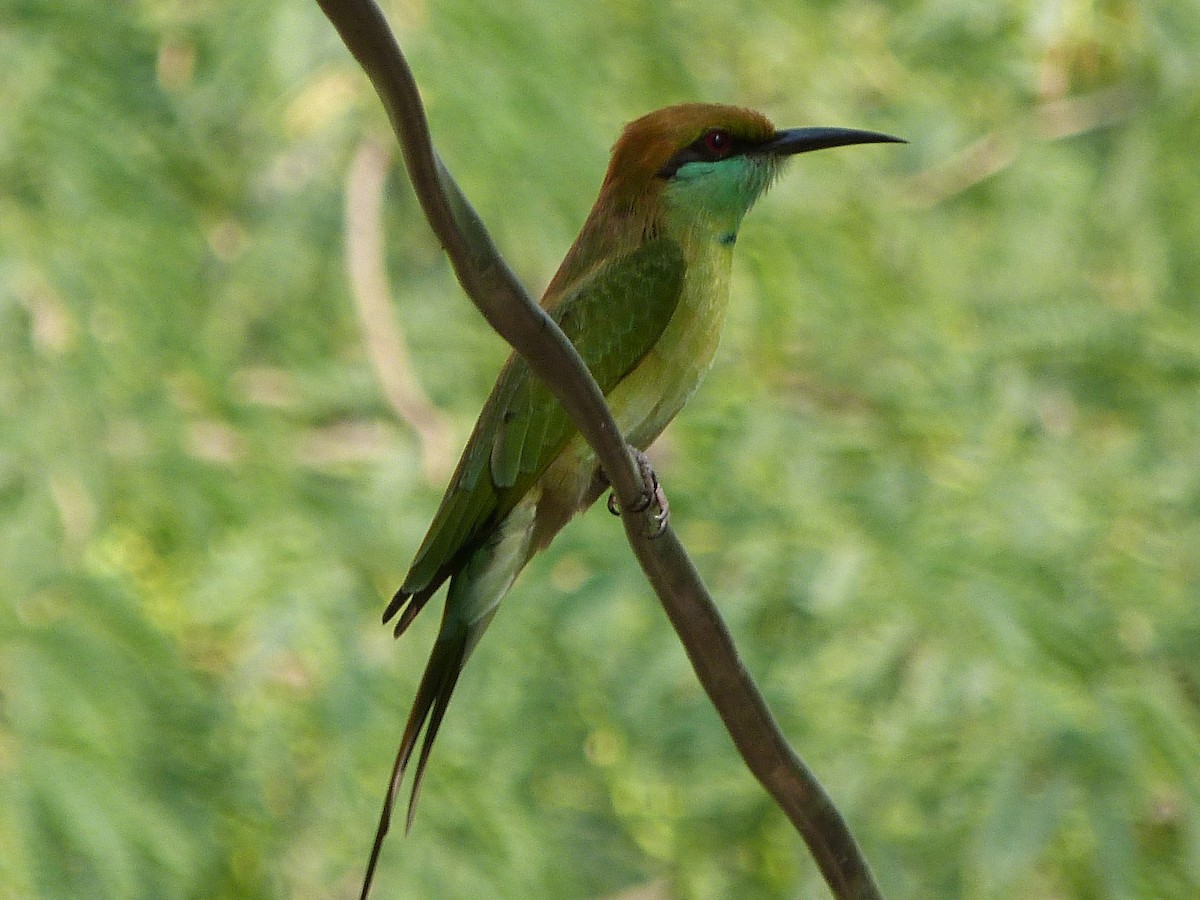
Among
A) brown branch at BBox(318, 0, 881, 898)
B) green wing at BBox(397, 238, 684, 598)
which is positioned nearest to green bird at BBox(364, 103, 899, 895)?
green wing at BBox(397, 238, 684, 598)

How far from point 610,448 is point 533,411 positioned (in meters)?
0.66

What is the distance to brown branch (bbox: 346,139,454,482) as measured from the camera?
350 cm

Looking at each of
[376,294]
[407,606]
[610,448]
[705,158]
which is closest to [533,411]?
[407,606]

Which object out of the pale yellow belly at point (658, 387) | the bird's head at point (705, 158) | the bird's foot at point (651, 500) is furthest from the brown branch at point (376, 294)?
the bird's foot at point (651, 500)

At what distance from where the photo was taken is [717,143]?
6.88 ft

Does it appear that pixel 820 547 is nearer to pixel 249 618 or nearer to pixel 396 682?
pixel 396 682

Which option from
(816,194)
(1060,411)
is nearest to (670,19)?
(816,194)

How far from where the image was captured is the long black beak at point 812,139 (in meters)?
1.99

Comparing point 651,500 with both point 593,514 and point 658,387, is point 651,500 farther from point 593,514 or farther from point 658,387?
point 593,514

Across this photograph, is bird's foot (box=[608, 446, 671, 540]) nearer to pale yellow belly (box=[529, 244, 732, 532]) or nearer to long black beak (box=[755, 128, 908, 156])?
pale yellow belly (box=[529, 244, 732, 532])

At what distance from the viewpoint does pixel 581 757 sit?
328cm

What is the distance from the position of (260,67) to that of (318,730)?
1.30m

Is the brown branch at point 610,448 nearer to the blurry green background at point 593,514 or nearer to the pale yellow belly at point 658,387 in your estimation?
the pale yellow belly at point 658,387

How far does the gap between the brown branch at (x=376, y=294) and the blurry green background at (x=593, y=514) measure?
0.03m
